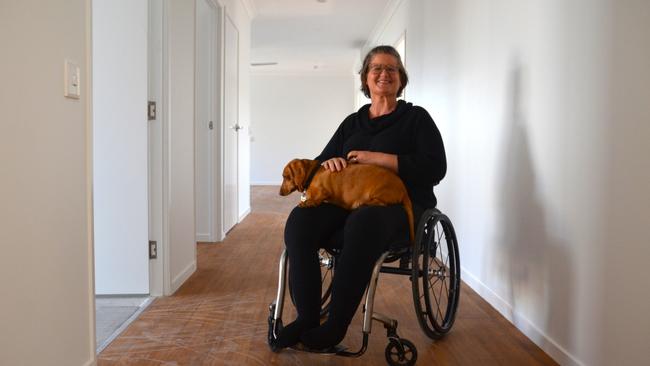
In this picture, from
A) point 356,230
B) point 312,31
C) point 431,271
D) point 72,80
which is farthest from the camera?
point 312,31

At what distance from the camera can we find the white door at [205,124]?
4.15 meters

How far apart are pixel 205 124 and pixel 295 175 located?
2492 millimetres

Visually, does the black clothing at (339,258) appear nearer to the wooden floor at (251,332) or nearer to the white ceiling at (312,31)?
the wooden floor at (251,332)

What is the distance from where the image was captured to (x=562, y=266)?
1.83 meters

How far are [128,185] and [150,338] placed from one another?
784mm

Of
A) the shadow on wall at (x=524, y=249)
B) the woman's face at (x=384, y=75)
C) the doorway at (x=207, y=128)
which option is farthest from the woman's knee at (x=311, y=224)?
the doorway at (x=207, y=128)

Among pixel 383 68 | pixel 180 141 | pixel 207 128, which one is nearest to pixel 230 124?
pixel 207 128

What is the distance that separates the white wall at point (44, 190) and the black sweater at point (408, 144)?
0.89 m

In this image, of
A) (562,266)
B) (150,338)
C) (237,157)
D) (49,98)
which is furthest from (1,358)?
(237,157)

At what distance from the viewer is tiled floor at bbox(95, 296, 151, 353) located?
209cm

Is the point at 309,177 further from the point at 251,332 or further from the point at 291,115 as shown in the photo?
the point at 291,115

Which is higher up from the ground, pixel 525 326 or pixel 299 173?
pixel 299 173

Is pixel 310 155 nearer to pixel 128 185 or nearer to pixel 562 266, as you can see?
pixel 128 185

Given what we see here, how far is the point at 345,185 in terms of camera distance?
6.09ft
